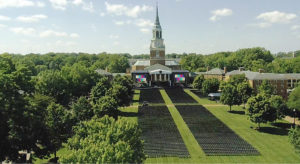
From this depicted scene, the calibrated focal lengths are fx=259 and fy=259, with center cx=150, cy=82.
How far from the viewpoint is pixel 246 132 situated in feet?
142

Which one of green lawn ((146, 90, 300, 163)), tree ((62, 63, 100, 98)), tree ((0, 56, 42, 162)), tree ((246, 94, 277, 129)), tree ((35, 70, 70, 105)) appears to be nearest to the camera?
tree ((0, 56, 42, 162))

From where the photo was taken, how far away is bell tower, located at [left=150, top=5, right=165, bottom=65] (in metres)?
132

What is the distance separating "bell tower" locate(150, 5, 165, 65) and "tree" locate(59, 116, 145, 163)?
359 feet

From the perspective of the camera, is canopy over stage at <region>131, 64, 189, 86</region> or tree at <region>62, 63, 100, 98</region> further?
canopy over stage at <region>131, 64, 189, 86</region>

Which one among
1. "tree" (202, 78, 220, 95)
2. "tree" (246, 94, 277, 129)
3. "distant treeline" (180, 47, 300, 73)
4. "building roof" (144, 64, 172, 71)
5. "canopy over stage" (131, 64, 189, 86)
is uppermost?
"distant treeline" (180, 47, 300, 73)

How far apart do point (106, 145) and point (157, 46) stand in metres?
115

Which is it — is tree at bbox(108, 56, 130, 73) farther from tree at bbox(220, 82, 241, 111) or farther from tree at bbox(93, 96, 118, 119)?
tree at bbox(93, 96, 118, 119)

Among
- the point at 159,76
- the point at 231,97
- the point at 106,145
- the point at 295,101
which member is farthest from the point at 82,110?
the point at 159,76

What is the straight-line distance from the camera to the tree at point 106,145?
17750mm

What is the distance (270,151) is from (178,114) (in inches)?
986

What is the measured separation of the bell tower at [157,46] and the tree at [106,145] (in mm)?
109410

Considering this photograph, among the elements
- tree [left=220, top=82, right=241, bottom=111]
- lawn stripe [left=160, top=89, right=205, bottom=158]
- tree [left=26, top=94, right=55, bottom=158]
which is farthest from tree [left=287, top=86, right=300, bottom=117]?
tree [left=26, top=94, right=55, bottom=158]

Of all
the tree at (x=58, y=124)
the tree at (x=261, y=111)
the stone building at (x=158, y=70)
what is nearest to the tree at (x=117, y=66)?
the stone building at (x=158, y=70)

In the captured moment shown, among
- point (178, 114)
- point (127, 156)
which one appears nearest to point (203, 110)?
point (178, 114)
